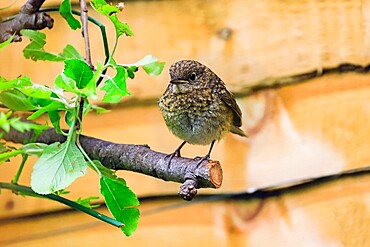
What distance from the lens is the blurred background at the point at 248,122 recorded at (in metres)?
1.42

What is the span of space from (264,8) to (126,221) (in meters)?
0.79

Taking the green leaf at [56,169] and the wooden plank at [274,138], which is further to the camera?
the wooden plank at [274,138]

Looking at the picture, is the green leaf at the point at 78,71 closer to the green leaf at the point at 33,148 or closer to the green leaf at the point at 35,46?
the green leaf at the point at 33,148

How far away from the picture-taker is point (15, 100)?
717 millimetres

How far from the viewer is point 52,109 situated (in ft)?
2.33

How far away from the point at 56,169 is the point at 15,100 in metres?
0.09

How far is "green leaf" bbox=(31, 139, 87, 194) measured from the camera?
70cm

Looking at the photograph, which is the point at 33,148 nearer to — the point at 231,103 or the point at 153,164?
the point at 153,164

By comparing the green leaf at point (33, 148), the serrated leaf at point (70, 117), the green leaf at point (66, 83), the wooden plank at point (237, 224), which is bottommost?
the wooden plank at point (237, 224)

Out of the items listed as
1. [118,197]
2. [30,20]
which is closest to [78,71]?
[118,197]

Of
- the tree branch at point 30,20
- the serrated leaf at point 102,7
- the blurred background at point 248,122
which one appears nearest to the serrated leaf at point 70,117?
the serrated leaf at point 102,7

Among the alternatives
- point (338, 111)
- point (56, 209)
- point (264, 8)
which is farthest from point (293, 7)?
point (56, 209)

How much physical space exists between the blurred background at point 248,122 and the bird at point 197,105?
0.12 meters

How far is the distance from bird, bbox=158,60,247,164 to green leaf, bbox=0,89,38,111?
56 cm
